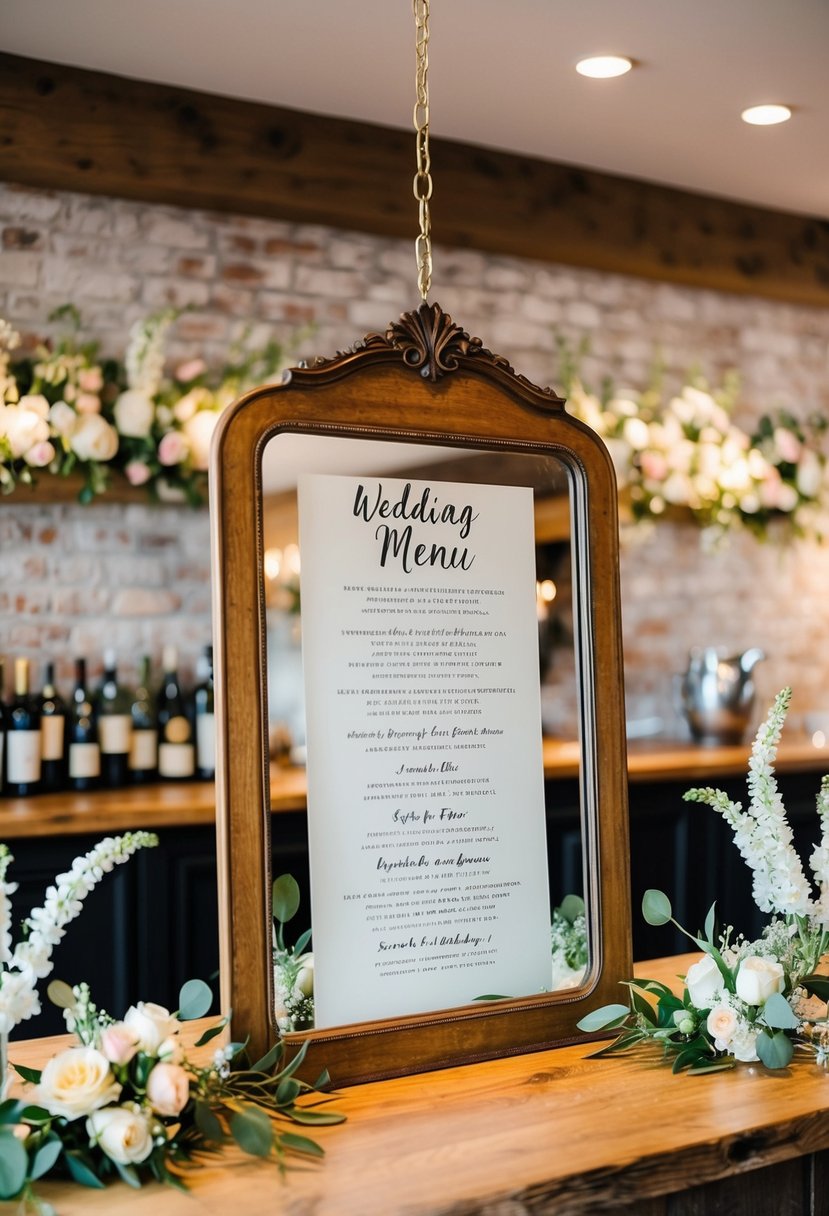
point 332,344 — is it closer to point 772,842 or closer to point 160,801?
point 160,801

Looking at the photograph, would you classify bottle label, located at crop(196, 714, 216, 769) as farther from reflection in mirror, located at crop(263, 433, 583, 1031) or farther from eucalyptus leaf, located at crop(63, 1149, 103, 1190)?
eucalyptus leaf, located at crop(63, 1149, 103, 1190)

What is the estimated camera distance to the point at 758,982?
1.37 metres

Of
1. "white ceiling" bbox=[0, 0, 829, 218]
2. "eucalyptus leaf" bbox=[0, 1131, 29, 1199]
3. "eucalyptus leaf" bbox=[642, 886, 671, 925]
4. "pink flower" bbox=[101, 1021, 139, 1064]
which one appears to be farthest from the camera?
"white ceiling" bbox=[0, 0, 829, 218]

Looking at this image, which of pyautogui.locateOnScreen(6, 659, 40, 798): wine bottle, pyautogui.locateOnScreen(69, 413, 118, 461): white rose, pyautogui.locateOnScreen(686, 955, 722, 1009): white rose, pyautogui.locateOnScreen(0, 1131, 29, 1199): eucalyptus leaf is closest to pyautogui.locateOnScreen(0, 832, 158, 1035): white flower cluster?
pyautogui.locateOnScreen(0, 1131, 29, 1199): eucalyptus leaf

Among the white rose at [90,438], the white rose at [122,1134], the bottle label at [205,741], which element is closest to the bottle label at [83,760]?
the bottle label at [205,741]

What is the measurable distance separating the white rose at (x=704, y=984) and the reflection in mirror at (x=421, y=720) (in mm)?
143

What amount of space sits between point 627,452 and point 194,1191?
379cm

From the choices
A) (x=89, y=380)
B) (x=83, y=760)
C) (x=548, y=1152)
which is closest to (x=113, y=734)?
(x=83, y=760)

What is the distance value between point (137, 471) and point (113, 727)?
2.59 ft

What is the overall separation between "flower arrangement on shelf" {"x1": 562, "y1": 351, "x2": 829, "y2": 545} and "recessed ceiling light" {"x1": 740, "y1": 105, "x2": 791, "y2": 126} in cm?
110

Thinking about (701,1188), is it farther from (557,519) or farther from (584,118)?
(584,118)

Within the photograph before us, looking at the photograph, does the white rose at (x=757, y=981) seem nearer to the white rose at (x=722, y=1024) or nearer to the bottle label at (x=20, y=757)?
the white rose at (x=722, y=1024)

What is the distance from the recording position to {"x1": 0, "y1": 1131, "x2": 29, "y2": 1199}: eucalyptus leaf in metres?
1.04

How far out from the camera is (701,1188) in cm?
119
